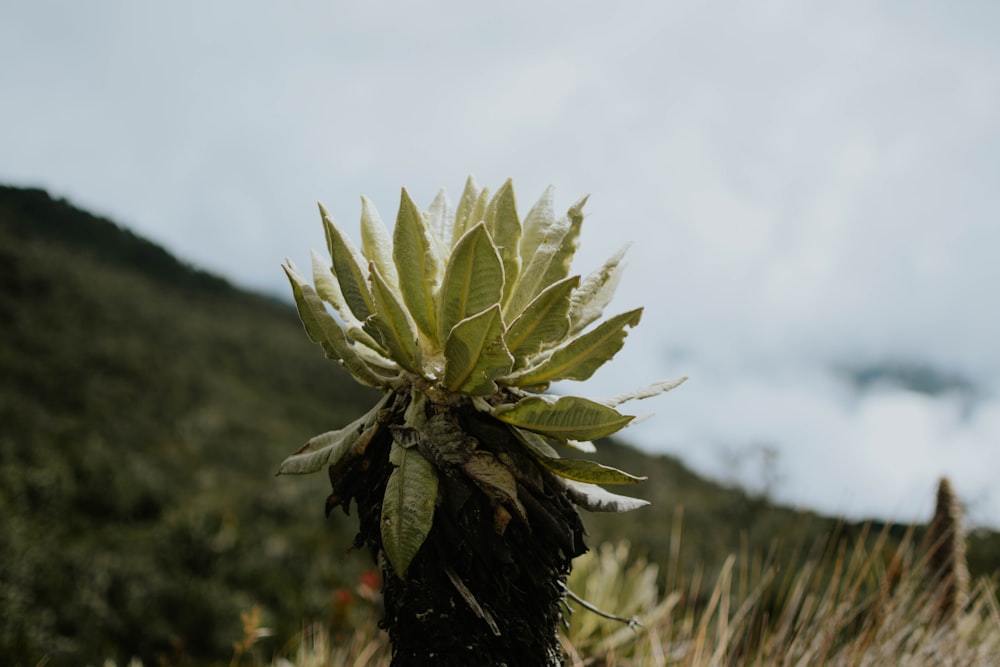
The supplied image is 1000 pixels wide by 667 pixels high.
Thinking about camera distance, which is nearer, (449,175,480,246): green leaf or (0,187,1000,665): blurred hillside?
(449,175,480,246): green leaf

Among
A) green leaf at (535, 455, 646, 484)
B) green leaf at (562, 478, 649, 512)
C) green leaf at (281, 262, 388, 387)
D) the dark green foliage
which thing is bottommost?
the dark green foliage

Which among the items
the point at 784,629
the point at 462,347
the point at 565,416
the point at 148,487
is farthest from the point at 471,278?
the point at 148,487

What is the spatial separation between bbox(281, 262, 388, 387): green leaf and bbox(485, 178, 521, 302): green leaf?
398 mm

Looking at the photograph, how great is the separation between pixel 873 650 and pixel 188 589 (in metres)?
8.15

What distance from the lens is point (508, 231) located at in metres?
1.68

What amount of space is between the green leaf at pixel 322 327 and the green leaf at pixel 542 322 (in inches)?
13.4

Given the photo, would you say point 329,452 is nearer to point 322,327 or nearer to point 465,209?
point 322,327

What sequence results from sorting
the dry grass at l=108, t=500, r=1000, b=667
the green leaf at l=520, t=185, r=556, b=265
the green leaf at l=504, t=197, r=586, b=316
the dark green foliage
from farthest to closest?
the dark green foliage → the dry grass at l=108, t=500, r=1000, b=667 → the green leaf at l=520, t=185, r=556, b=265 → the green leaf at l=504, t=197, r=586, b=316

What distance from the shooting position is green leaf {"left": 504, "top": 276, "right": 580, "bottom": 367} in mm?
1469

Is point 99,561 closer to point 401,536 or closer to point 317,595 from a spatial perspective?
point 317,595

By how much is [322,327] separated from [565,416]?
60 cm

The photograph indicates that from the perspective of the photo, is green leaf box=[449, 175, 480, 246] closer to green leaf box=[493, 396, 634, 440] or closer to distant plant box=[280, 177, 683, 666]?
distant plant box=[280, 177, 683, 666]

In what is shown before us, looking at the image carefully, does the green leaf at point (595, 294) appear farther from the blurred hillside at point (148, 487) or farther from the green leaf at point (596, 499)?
the blurred hillside at point (148, 487)

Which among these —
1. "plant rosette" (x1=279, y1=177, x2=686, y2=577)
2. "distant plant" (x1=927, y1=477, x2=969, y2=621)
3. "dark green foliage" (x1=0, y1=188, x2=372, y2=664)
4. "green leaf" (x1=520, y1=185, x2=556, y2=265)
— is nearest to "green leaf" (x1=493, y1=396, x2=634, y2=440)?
"plant rosette" (x1=279, y1=177, x2=686, y2=577)
